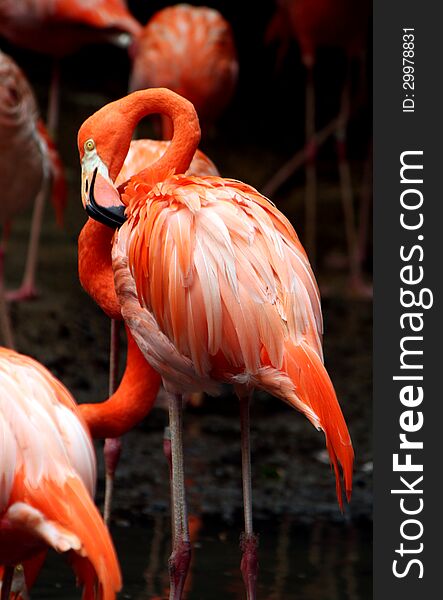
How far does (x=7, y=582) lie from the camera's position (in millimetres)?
3250

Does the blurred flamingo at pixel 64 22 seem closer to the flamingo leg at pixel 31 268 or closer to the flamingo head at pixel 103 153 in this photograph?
the flamingo leg at pixel 31 268

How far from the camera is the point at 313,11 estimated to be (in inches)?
273

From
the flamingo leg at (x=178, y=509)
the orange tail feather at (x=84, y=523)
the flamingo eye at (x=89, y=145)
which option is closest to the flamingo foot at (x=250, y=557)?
the flamingo leg at (x=178, y=509)

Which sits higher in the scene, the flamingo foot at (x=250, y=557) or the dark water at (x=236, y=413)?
the dark water at (x=236, y=413)

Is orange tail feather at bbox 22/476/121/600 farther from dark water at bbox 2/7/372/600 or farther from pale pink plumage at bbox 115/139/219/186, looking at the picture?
pale pink plumage at bbox 115/139/219/186

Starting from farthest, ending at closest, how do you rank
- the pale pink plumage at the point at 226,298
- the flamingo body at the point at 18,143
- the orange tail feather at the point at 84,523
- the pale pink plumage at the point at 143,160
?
the flamingo body at the point at 18,143 < the pale pink plumage at the point at 143,160 < the pale pink plumage at the point at 226,298 < the orange tail feather at the point at 84,523

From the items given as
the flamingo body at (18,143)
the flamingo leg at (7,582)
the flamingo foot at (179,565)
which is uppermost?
the flamingo body at (18,143)

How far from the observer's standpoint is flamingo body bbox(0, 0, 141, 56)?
6.64 m

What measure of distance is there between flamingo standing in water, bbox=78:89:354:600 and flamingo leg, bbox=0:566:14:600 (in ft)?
1.75

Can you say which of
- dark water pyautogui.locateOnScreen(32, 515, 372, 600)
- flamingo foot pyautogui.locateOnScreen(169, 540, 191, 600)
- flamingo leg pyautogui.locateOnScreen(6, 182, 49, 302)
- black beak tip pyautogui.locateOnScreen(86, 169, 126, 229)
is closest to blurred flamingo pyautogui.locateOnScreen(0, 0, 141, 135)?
flamingo leg pyautogui.locateOnScreen(6, 182, 49, 302)

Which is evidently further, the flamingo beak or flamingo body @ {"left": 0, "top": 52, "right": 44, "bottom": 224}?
flamingo body @ {"left": 0, "top": 52, "right": 44, "bottom": 224}

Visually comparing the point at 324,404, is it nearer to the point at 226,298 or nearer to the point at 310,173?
the point at 226,298

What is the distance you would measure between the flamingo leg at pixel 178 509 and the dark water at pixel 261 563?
1.39 ft

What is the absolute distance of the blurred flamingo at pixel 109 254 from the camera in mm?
3828
